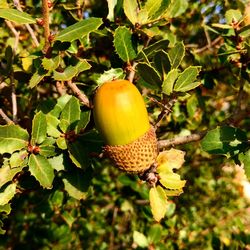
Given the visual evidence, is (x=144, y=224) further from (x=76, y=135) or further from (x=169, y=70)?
(x=169, y=70)

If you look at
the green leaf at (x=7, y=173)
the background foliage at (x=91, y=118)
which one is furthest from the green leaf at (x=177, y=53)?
the green leaf at (x=7, y=173)

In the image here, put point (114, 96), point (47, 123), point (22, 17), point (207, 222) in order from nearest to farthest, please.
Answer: point (114, 96) → point (22, 17) → point (47, 123) → point (207, 222)

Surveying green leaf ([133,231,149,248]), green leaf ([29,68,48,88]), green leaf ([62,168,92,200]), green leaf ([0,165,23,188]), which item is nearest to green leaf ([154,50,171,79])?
green leaf ([29,68,48,88])

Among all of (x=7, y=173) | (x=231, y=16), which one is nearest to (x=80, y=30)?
(x=7, y=173)

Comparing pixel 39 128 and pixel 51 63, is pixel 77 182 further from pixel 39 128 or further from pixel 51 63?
pixel 51 63

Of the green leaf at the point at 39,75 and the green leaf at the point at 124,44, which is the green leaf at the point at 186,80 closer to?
the green leaf at the point at 124,44

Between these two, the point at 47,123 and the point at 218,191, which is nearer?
the point at 47,123

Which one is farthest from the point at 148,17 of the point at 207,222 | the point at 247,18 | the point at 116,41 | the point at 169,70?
the point at 207,222
